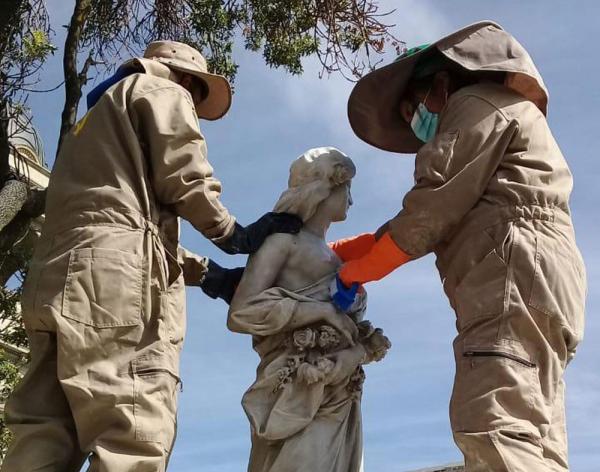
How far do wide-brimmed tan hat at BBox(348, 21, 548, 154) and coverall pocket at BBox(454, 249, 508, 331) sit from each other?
2.99 ft

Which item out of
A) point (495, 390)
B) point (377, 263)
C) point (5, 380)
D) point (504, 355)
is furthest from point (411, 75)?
point (5, 380)

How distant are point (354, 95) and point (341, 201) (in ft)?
2.04

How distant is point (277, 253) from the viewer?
17.2 ft

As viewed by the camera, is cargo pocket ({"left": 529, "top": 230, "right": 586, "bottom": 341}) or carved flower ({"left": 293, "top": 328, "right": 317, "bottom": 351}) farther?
carved flower ({"left": 293, "top": 328, "right": 317, "bottom": 351})

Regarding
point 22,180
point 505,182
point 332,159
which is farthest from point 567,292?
point 22,180

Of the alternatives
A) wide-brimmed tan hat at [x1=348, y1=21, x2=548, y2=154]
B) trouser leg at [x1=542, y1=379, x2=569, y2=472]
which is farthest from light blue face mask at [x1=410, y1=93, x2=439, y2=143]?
trouser leg at [x1=542, y1=379, x2=569, y2=472]

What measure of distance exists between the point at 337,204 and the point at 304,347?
87cm

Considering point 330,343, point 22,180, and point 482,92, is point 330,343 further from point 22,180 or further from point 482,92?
point 22,180

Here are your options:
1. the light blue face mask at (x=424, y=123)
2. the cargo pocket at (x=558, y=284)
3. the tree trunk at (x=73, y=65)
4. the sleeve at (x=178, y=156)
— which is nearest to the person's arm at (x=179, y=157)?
the sleeve at (x=178, y=156)

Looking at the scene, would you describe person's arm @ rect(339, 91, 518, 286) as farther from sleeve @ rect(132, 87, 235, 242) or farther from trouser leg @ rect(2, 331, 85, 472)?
trouser leg @ rect(2, 331, 85, 472)

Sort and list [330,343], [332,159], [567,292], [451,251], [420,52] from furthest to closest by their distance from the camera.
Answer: [332,159]
[330,343]
[420,52]
[451,251]
[567,292]

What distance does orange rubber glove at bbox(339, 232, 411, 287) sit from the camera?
450 centimetres

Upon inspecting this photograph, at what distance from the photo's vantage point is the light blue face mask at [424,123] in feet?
16.1

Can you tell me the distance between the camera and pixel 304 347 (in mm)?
5027
